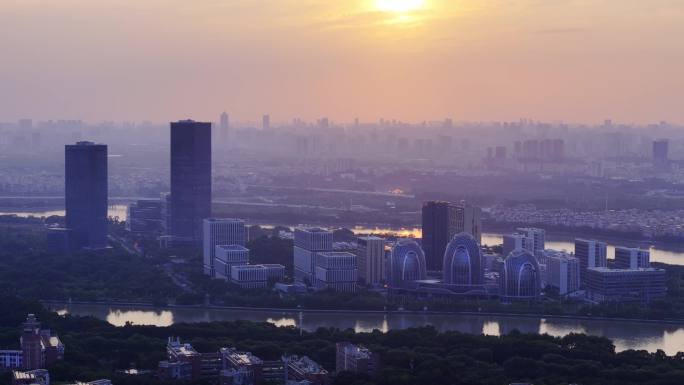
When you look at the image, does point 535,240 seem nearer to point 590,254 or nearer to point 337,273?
point 590,254

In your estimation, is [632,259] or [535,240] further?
[535,240]

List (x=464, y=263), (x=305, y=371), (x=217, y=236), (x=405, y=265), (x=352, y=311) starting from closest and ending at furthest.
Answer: (x=305, y=371) → (x=352, y=311) → (x=464, y=263) → (x=405, y=265) → (x=217, y=236)

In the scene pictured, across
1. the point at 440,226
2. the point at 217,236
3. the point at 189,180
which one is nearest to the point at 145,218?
the point at 189,180

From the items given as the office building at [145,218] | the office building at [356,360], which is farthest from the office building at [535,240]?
the office building at [356,360]

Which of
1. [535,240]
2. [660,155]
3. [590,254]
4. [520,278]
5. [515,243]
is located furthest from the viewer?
[660,155]

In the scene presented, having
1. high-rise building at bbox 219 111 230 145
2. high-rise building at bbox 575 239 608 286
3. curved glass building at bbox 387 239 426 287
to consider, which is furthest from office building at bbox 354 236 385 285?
high-rise building at bbox 219 111 230 145

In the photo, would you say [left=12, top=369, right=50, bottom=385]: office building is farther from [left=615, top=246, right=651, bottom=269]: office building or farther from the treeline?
[left=615, top=246, right=651, bottom=269]: office building

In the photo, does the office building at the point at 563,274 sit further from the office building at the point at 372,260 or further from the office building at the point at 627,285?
the office building at the point at 372,260
